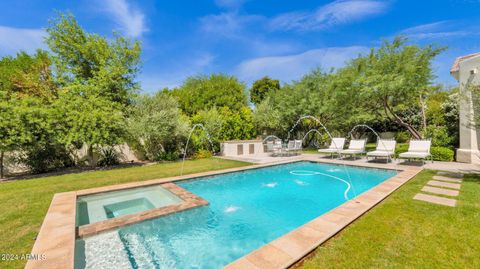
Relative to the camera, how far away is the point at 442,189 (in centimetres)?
592

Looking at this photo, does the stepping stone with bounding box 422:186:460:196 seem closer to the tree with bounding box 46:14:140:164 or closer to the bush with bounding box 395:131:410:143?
the tree with bounding box 46:14:140:164

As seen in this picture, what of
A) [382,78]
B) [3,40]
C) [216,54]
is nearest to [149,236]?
[382,78]

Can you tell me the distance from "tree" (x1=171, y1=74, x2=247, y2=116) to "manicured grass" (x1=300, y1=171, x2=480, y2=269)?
26.6m

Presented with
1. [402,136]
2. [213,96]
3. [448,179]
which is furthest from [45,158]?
[402,136]

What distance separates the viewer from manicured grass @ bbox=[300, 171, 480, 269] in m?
2.83

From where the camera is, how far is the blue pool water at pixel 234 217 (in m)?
3.73

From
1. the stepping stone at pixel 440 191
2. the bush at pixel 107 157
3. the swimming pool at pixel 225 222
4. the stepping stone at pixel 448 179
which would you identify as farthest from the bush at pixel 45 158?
the stepping stone at pixel 448 179

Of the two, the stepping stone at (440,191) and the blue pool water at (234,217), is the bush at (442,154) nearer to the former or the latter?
the blue pool water at (234,217)

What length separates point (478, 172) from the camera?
8.00 m

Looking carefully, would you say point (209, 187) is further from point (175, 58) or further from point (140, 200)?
point (175, 58)

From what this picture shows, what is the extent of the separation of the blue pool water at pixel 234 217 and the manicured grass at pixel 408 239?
1.39 m

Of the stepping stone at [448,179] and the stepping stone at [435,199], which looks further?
the stepping stone at [448,179]

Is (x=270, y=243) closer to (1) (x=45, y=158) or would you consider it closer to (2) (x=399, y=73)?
(1) (x=45, y=158)

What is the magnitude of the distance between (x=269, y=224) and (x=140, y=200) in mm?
4081
